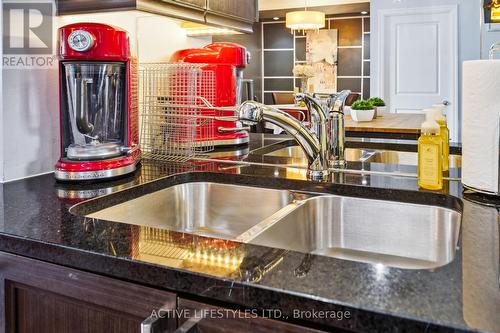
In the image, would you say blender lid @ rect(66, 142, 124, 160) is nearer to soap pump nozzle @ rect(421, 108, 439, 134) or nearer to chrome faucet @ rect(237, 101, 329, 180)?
chrome faucet @ rect(237, 101, 329, 180)

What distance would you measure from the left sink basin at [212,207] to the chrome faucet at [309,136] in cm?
12

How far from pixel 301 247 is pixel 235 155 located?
62 cm

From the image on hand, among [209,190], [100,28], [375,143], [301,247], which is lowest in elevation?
[301,247]

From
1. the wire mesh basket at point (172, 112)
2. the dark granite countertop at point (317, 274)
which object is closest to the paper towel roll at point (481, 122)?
the dark granite countertop at point (317, 274)

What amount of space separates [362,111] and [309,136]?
137cm

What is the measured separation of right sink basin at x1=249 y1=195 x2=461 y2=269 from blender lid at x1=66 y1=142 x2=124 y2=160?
56 cm

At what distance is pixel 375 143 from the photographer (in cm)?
182

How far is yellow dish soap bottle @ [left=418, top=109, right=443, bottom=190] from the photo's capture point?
1.05 m

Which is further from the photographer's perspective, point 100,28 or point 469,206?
point 100,28

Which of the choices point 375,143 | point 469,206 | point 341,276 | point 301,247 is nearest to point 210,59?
point 375,143

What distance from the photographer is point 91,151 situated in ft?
3.99

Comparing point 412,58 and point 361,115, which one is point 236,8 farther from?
point 412,58

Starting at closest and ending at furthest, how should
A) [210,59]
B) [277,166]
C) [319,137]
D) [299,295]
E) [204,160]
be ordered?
[299,295], [319,137], [277,166], [204,160], [210,59]

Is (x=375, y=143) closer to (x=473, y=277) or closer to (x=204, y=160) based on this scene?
(x=204, y=160)
